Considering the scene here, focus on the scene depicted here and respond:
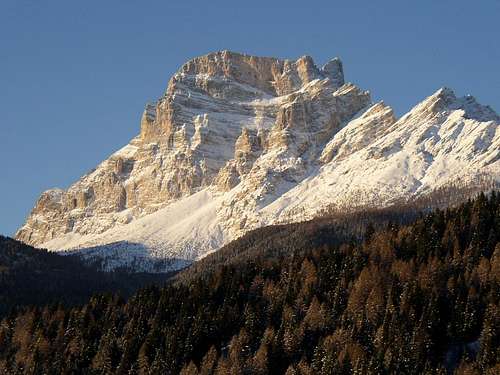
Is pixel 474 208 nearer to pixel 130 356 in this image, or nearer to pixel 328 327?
pixel 328 327

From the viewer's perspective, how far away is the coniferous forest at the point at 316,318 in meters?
134

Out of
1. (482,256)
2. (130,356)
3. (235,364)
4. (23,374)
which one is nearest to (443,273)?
(482,256)

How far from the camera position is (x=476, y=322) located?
135 m

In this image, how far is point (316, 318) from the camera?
14975cm

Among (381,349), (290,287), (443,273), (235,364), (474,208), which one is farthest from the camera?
(474,208)

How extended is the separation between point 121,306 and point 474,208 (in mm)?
58287

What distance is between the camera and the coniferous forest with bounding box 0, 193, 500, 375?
440ft

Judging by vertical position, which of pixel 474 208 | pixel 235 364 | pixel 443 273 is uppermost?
pixel 474 208

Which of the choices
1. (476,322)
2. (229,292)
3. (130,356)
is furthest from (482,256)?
A: (130,356)

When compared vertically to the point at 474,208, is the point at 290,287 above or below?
below

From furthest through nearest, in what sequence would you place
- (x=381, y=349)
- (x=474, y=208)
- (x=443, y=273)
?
(x=474, y=208), (x=443, y=273), (x=381, y=349)

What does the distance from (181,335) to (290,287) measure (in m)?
19.4

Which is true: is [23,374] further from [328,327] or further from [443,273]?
[443,273]

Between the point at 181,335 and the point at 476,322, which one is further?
the point at 181,335
